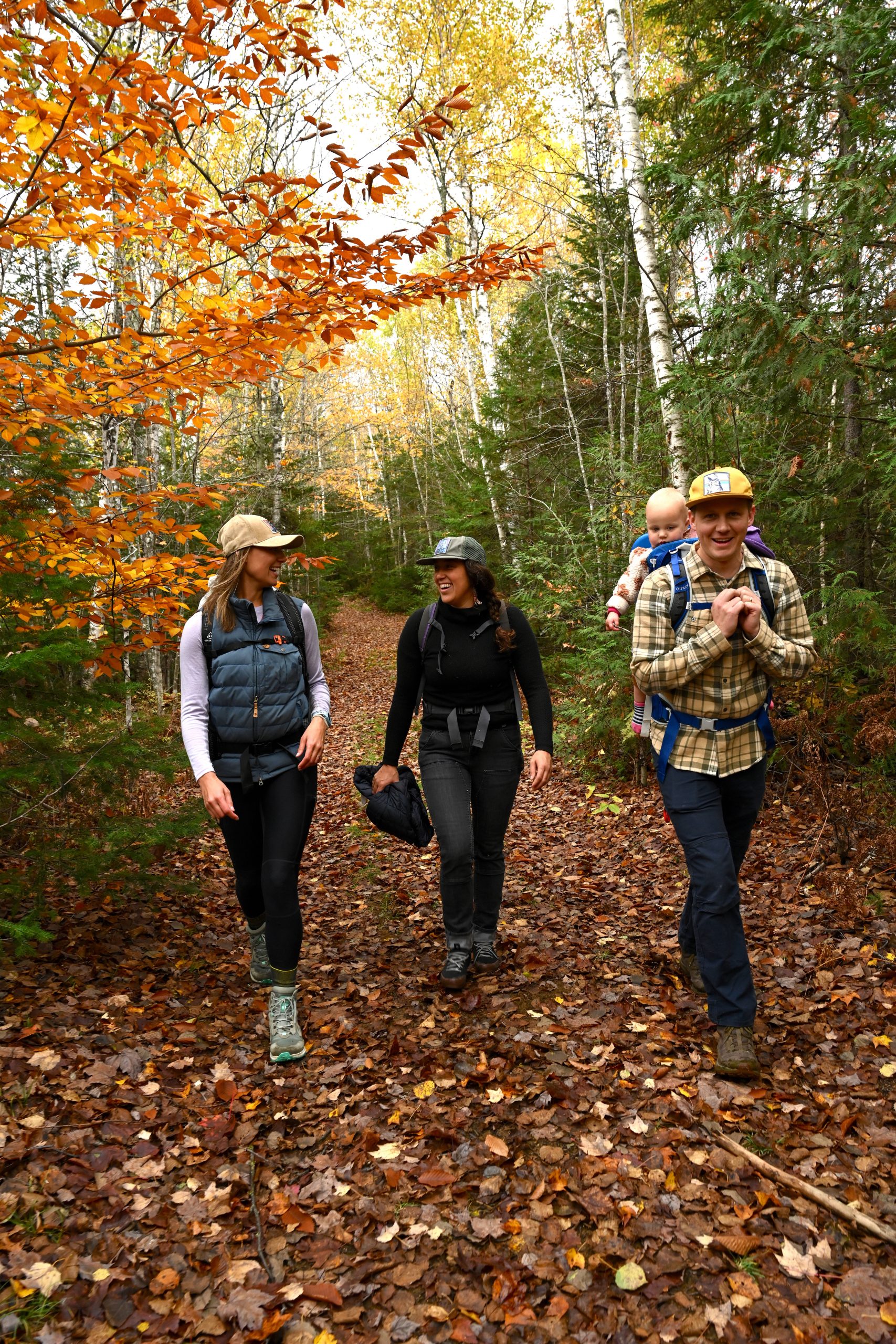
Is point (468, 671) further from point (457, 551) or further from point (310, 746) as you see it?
point (310, 746)

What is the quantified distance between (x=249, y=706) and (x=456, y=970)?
6.42ft

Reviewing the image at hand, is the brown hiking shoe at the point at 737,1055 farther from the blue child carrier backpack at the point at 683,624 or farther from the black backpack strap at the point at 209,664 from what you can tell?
the black backpack strap at the point at 209,664

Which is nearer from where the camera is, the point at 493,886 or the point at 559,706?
the point at 493,886

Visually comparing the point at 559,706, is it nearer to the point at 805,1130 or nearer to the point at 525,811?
the point at 525,811

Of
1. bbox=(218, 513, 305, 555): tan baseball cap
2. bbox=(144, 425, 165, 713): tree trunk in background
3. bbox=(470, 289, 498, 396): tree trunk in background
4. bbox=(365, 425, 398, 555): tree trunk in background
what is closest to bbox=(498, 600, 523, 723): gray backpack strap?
bbox=(218, 513, 305, 555): tan baseball cap

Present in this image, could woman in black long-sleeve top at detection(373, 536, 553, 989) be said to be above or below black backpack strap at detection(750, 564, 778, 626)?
below

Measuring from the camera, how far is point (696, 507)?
10.9 feet

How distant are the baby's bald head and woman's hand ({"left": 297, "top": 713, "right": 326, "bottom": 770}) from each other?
2288mm

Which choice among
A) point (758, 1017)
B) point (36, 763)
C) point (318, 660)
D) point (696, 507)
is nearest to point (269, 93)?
point (318, 660)

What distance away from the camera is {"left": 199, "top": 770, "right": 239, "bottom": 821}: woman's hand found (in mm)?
3461

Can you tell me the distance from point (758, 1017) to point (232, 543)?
3628 millimetres

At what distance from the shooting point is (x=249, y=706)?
3.73 metres

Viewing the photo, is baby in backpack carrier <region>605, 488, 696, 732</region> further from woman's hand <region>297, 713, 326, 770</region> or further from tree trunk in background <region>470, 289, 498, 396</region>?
tree trunk in background <region>470, 289, 498, 396</region>

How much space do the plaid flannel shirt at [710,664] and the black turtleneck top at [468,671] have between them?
89 centimetres
